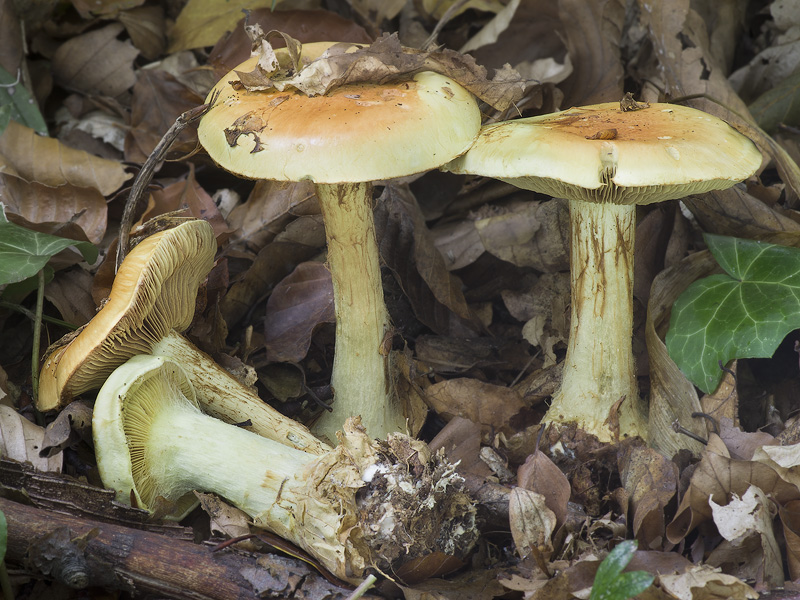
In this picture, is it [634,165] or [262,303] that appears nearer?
[634,165]

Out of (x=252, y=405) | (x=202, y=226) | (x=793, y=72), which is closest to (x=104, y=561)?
(x=252, y=405)

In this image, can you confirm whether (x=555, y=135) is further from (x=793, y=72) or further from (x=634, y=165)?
(x=793, y=72)

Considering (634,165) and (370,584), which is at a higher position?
(634,165)

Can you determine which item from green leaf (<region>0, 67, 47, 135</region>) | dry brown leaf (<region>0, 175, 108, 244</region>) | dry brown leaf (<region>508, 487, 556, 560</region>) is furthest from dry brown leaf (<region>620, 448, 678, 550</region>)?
green leaf (<region>0, 67, 47, 135</region>)

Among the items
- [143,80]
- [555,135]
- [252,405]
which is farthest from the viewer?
[143,80]

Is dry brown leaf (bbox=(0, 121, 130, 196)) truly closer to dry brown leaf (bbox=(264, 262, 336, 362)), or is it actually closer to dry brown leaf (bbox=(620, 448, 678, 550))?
dry brown leaf (bbox=(264, 262, 336, 362))

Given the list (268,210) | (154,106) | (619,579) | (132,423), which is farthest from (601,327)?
(154,106)

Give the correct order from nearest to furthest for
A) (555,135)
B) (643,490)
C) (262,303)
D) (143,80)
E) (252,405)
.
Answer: (555,135)
(643,490)
(252,405)
(262,303)
(143,80)
